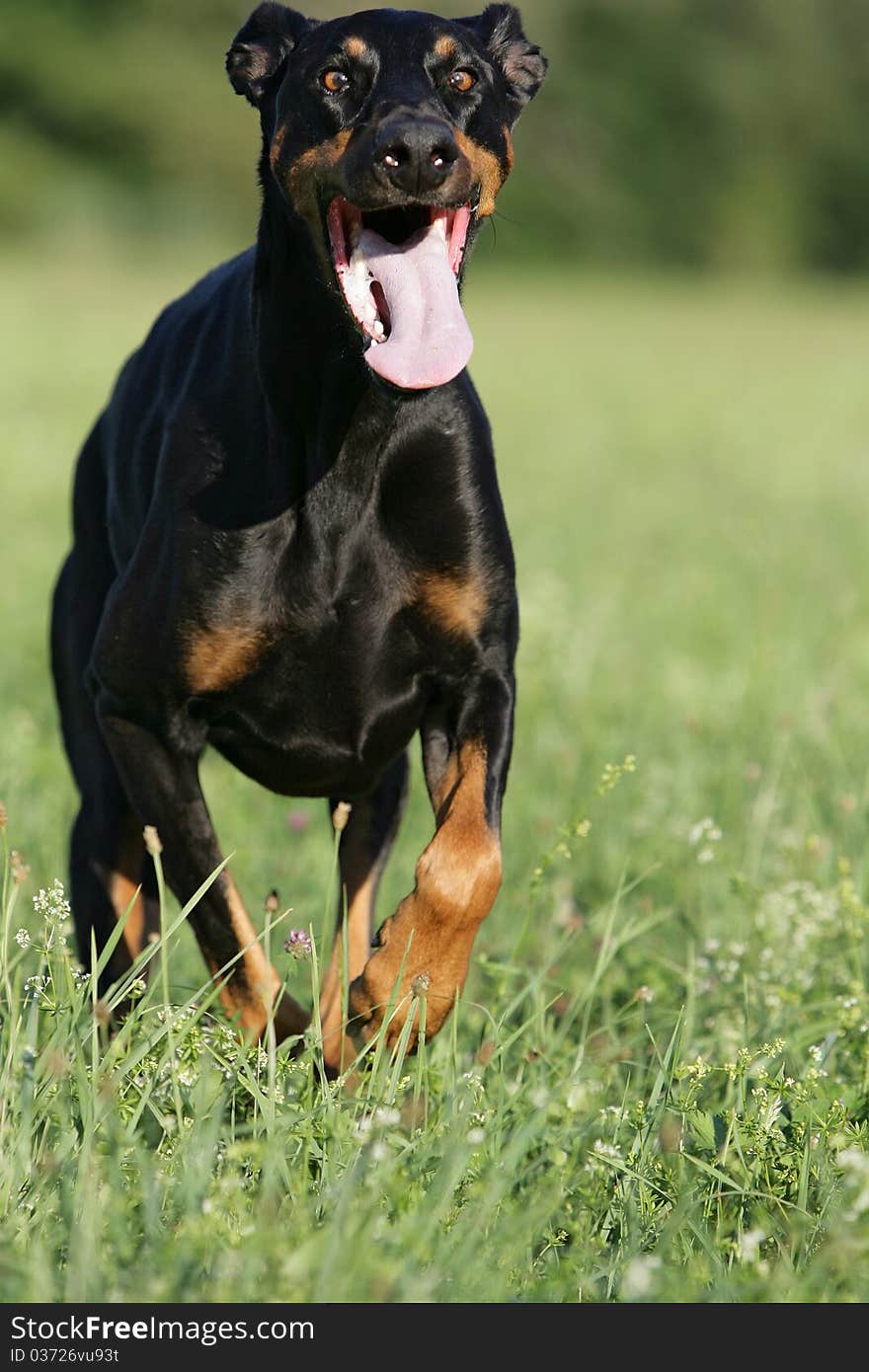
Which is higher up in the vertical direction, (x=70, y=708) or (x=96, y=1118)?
(x=96, y=1118)

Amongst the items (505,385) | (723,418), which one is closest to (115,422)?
(723,418)

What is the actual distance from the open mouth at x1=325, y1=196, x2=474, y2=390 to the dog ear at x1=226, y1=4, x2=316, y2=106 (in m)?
0.46

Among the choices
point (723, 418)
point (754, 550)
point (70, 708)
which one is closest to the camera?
point (70, 708)

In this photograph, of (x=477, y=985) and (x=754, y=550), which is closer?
(x=477, y=985)

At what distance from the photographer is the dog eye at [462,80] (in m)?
3.48

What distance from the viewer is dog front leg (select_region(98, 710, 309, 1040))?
347 cm

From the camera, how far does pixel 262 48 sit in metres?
Answer: 3.67

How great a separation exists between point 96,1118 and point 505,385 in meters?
20.4

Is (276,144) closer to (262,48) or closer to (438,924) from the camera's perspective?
(262,48)

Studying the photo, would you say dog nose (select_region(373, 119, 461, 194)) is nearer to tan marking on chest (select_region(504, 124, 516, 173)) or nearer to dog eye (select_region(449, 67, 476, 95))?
dog eye (select_region(449, 67, 476, 95))

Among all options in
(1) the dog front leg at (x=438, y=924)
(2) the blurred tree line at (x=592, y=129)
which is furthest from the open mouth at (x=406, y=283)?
(2) the blurred tree line at (x=592, y=129)

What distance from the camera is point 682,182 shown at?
72.2m

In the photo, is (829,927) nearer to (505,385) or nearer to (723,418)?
(723,418)
